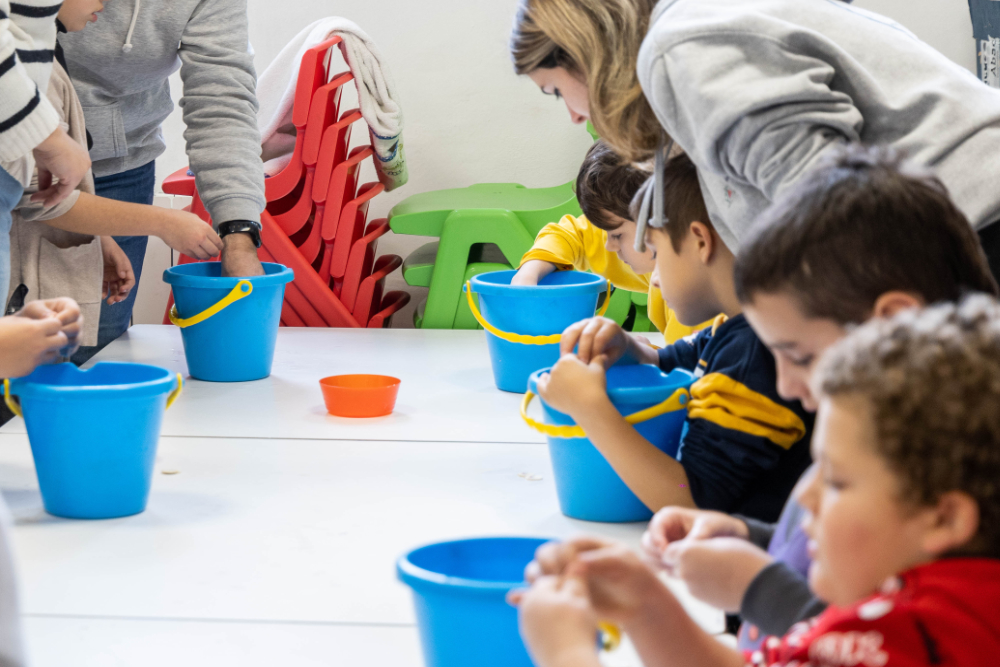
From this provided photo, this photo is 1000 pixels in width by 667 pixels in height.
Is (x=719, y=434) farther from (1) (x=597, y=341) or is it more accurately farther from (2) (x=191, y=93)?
(2) (x=191, y=93)

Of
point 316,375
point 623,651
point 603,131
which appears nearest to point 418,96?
point 316,375

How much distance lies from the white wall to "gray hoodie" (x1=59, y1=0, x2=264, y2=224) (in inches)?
42.5

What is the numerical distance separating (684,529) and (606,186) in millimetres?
880

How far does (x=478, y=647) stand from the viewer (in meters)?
0.65

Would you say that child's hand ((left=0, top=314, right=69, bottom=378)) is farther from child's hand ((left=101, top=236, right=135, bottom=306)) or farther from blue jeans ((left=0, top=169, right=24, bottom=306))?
child's hand ((left=101, top=236, right=135, bottom=306))

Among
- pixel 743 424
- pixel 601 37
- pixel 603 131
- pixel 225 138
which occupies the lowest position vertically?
pixel 743 424

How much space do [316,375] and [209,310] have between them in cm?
23

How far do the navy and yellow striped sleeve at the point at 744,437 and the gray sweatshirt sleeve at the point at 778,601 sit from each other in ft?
1.19

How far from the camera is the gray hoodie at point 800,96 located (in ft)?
2.86

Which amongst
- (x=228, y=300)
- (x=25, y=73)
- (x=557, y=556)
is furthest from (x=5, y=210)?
(x=557, y=556)

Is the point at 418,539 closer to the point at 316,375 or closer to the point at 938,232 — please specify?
the point at 938,232

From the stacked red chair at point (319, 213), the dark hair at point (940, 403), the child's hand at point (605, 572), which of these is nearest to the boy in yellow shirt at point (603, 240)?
the stacked red chair at point (319, 213)

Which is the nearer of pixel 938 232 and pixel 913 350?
pixel 913 350

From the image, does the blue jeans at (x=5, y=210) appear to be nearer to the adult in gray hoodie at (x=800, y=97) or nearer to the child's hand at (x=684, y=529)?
the adult in gray hoodie at (x=800, y=97)
